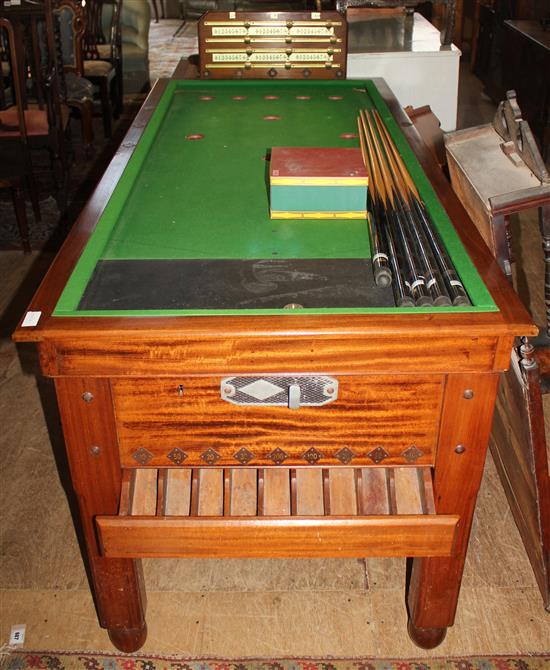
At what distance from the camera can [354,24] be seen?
5488mm

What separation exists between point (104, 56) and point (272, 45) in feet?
12.0

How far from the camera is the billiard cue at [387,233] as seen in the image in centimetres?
165

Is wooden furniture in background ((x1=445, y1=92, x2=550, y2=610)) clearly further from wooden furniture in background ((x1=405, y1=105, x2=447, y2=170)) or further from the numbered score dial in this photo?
the numbered score dial

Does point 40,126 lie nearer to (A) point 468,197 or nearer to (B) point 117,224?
(B) point 117,224

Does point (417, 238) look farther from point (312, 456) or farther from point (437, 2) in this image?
point (437, 2)

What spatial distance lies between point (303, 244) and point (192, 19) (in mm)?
11694

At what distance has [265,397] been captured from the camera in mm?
1662

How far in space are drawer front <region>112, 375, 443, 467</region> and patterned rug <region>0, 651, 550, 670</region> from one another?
0.58m

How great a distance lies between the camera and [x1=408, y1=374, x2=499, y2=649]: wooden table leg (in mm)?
1650

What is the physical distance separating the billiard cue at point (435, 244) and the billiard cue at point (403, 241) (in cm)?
5

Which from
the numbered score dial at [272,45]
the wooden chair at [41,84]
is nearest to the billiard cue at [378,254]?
the numbered score dial at [272,45]

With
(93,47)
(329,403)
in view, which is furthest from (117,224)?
(93,47)

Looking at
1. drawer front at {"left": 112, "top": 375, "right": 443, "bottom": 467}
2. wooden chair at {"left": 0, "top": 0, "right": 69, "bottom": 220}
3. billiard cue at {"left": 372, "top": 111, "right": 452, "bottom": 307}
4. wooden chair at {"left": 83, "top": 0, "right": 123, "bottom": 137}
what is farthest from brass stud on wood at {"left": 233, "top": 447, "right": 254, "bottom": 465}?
wooden chair at {"left": 83, "top": 0, "right": 123, "bottom": 137}

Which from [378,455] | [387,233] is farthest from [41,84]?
[378,455]
